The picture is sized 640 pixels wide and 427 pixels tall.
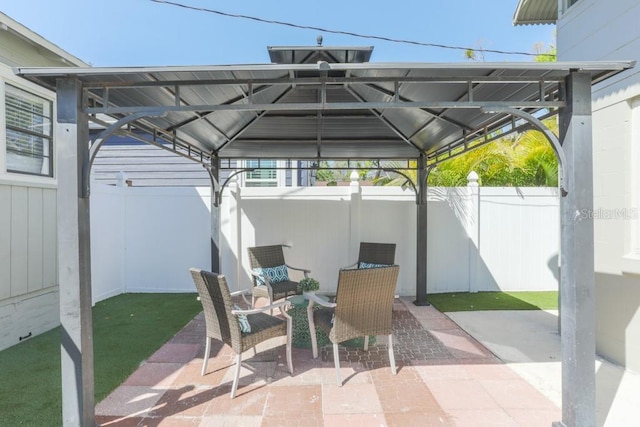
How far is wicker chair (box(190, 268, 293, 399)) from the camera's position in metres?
2.94

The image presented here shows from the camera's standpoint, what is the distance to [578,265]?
2.34m

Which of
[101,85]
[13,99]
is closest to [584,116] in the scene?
[101,85]

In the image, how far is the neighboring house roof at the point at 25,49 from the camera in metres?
4.00

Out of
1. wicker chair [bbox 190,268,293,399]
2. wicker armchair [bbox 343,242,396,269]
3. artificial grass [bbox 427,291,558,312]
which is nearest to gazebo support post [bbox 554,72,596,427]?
wicker chair [bbox 190,268,293,399]

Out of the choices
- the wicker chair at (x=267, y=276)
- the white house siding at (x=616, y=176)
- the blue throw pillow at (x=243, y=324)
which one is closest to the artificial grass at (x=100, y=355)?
the wicker chair at (x=267, y=276)

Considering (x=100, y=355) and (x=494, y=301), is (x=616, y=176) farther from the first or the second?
(x=100, y=355)

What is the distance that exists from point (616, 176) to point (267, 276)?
462 cm

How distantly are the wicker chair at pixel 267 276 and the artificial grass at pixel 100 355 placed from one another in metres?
1.14

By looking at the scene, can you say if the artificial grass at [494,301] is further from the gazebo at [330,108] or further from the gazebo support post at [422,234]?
the gazebo at [330,108]

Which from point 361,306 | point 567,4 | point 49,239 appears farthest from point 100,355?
point 567,4

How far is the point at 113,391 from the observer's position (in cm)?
299

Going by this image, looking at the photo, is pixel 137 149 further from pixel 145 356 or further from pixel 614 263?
pixel 614 263

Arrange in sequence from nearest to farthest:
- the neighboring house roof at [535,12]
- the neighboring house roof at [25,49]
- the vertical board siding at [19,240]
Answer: the neighboring house roof at [25,49], the vertical board siding at [19,240], the neighboring house roof at [535,12]

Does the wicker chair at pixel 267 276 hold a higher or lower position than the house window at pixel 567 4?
lower
